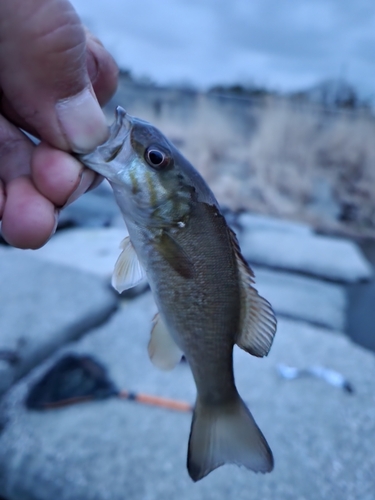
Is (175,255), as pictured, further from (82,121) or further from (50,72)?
(50,72)


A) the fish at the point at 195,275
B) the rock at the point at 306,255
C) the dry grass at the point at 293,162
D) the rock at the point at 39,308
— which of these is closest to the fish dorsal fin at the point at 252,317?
the fish at the point at 195,275

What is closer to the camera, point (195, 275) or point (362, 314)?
point (195, 275)

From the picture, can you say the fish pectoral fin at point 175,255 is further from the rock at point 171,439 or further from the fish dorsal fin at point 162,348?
the rock at point 171,439

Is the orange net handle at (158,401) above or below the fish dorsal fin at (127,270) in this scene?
below

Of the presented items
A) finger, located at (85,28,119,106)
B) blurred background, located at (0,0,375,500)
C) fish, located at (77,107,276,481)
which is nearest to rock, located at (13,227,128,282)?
blurred background, located at (0,0,375,500)

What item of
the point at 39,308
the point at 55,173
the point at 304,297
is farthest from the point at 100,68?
the point at 304,297

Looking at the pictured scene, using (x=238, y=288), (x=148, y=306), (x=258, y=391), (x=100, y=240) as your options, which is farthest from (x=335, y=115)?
(x=238, y=288)
